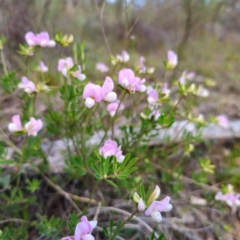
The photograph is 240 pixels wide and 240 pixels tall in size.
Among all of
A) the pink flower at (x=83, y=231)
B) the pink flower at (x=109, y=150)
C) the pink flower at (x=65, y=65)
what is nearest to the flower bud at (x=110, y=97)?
the pink flower at (x=109, y=150)

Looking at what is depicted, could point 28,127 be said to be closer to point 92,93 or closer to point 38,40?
point 92,93

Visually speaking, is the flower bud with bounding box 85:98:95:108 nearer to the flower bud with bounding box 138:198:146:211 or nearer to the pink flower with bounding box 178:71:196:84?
the flower bud with bounding box 138:198:146:211

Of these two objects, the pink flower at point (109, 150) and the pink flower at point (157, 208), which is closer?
the pink flower at point (157, 208)

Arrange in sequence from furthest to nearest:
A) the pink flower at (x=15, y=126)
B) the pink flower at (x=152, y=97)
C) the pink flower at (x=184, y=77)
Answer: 1. the pink flower at (x=184, y=77)
2. the pink flower at (x=152, y=97)
3. the pink flower at (x=15, y=126)

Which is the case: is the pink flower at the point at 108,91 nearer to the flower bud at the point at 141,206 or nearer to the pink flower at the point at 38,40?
the flower bud at the point at 141,206

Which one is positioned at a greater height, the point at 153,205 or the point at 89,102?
the point at 89,102

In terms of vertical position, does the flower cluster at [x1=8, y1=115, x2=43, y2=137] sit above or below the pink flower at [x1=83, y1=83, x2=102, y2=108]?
below

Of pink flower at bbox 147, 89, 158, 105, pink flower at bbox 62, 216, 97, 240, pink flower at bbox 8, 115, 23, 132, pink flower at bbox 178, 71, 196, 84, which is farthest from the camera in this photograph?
pink flower at bbox 178, 71, 196, 84

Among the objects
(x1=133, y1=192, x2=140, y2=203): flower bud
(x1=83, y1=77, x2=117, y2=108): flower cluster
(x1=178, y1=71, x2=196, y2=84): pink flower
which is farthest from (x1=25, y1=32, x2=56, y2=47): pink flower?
(x1=133, y1=192, x2=140, y2=203): flower bud

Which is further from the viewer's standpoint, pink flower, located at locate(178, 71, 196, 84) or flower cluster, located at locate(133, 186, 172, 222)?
pink flower, located at locate(178, 71, 196, 84)

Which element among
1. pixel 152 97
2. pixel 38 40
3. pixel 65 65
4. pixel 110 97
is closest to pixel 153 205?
pixel 110 97

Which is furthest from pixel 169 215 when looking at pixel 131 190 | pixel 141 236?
pixel 131 190

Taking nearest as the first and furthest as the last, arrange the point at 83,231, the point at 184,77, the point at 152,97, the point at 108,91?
the point at 83,231 → the point at 108,91 → the point at 152,97 → the point at 184,77
